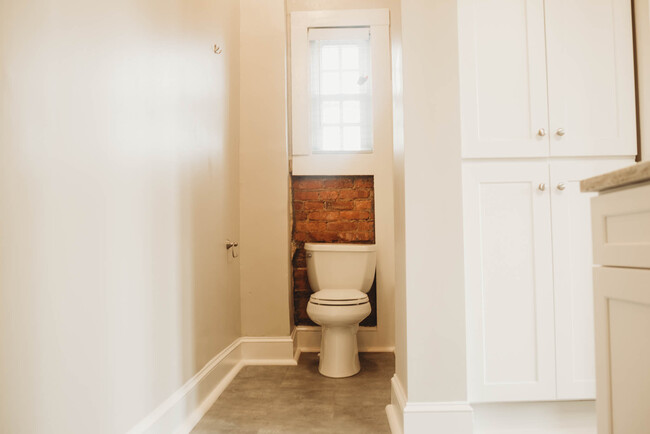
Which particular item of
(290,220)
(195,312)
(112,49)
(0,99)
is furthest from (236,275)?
(0,99)

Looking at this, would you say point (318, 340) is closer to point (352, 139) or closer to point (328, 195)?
point (328, 195)

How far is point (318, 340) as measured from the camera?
2.79 meters

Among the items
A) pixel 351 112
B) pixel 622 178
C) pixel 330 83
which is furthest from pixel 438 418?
pixel 330 83

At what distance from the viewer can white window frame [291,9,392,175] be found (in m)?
2.79

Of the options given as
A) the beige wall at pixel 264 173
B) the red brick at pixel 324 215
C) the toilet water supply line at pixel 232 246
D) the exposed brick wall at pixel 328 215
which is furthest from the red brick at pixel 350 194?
the toilet water supply line at pixel 232 246

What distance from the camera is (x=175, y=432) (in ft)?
4.94

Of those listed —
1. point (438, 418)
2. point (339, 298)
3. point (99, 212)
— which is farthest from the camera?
point (339, 298)

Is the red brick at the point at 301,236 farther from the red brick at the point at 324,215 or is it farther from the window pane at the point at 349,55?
the window pane at the point at 349,55

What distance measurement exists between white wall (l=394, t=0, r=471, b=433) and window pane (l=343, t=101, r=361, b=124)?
1.43m

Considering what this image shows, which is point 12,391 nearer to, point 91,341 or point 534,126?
point 91,341

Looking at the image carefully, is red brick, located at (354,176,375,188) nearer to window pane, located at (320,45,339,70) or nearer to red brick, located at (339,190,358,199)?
red brick, located at (339,190,358,199)

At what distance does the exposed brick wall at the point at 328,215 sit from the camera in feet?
9.30

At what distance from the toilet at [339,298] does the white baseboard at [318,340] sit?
351 millimetres

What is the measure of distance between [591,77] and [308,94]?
173 centimetres
